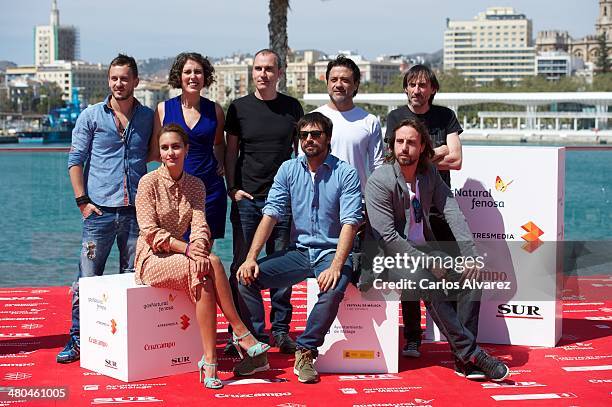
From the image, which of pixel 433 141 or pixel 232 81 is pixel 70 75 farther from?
pixel 433 141

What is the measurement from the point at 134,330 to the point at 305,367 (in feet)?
2.49

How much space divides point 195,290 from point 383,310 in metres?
0.86

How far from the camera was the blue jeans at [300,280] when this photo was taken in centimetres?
406

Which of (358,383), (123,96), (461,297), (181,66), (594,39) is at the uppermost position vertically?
(594,39)

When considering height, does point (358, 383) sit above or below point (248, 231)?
below

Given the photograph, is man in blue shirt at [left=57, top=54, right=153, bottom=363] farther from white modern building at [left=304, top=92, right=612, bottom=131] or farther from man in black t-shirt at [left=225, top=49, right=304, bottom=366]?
white modern building at [left=304, top=92, right=612, bottom=131]

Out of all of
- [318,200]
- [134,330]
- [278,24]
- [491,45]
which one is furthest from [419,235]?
[491,45]

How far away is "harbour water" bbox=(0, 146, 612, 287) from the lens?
28.2ft

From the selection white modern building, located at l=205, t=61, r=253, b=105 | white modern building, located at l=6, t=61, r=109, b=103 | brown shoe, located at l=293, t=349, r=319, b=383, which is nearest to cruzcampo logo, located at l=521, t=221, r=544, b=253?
brown shoe, located at l=293, t=349, r=319, b=383

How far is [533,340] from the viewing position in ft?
16.1

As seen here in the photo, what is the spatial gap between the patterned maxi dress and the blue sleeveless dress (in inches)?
11.1

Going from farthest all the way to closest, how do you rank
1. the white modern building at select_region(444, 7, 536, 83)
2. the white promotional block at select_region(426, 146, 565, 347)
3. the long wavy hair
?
the white modern building at select_region(444, 7, 536, 83) → the white promotional block at select_region(426, 146, 565, 347) → the long wavy hair

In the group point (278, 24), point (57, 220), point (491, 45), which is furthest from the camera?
point (491, 45)

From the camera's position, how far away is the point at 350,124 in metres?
4.54
